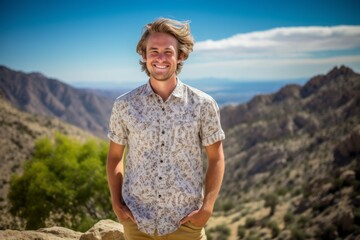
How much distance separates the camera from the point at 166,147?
3.07 meters

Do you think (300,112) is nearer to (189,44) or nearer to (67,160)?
(67,160)

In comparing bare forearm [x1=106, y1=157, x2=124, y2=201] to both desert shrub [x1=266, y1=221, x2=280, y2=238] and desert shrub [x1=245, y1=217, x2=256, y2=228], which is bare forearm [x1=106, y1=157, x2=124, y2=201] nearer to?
desert shrub [x1=266, y1=221, x2=280, y2=238]

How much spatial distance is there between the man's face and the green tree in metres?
19.6

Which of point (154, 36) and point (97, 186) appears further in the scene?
point (97, 186)

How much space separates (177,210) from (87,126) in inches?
7964

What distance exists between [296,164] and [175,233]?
130ft

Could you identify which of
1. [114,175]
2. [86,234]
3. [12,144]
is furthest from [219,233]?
[12,144]

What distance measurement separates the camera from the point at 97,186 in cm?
2323

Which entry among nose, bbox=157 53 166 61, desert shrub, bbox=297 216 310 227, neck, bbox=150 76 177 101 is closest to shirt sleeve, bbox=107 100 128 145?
neck, bbox=150 76 177 101

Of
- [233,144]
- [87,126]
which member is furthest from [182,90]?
[87,126]

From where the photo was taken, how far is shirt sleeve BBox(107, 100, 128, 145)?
3.27 meters

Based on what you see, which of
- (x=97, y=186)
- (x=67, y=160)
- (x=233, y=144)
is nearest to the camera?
(x=97, y=186)

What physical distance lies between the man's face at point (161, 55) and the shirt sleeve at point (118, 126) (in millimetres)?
428

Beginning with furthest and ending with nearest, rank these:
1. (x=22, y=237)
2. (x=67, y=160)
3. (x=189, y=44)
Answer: (x=67, y=160) < (x=22, y=237) < (x=189, y=44)
